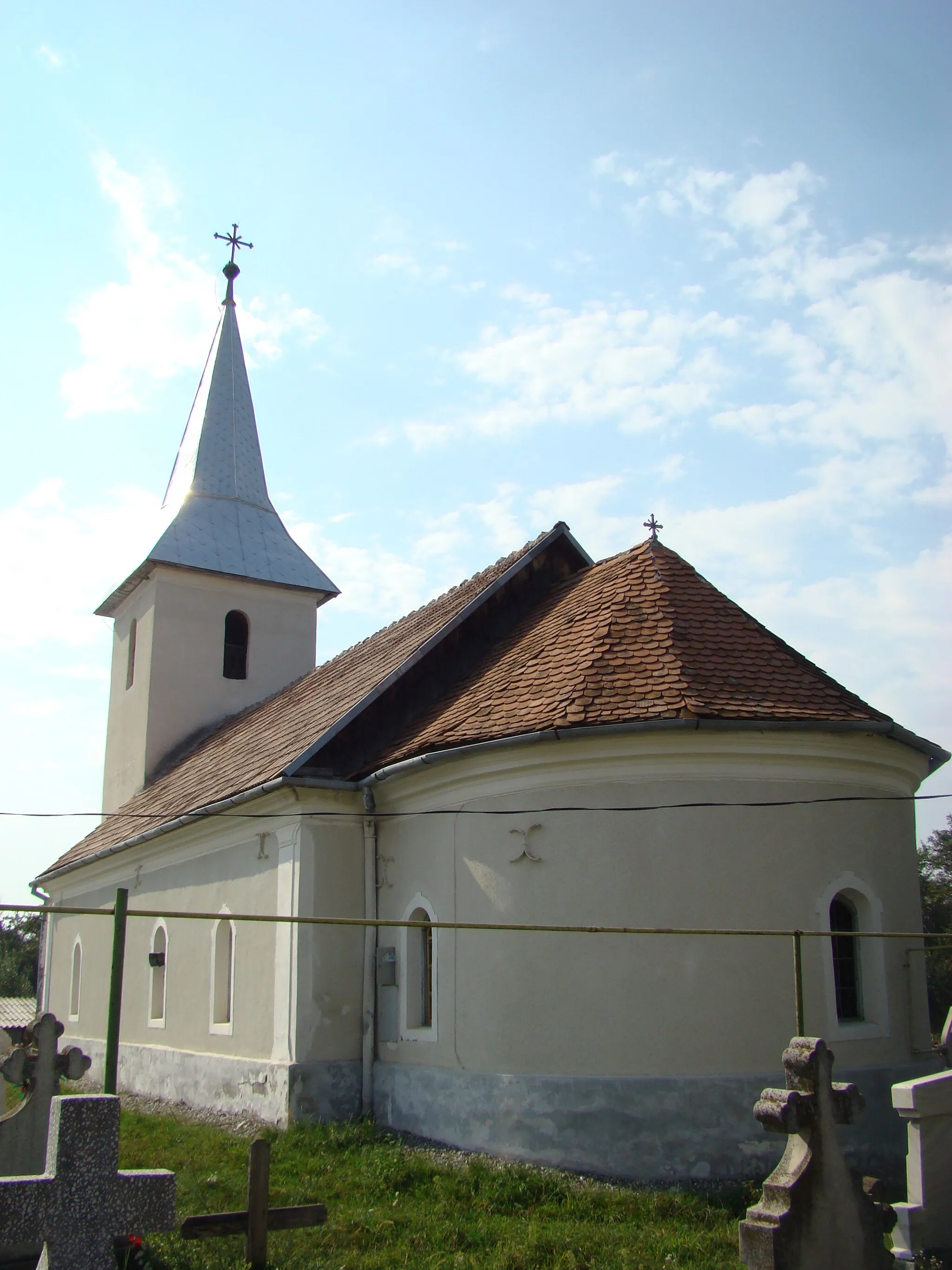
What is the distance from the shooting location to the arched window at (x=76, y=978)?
22891mm

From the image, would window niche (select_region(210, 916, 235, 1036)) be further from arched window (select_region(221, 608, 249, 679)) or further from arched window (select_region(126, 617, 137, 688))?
arched window (select_region(126, 617, 137, 688))

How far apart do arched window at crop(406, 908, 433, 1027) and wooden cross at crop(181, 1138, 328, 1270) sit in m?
5.54

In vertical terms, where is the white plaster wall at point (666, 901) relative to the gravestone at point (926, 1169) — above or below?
above

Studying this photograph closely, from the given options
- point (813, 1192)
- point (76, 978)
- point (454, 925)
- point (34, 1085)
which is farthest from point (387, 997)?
point (76, 978)

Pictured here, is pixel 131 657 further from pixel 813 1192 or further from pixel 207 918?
pixel 813 1192

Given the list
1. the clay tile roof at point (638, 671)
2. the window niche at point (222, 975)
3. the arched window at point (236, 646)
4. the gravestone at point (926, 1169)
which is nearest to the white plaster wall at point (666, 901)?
the clay tile roof at point (638, 671)

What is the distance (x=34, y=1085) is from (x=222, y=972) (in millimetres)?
6037

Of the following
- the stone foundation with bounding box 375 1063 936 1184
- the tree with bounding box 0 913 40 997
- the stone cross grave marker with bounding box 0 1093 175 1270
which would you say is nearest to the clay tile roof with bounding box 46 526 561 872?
the stone foundation with bounding box 375 1063 936 1184

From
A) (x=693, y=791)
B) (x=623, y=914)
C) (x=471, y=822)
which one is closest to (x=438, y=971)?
(x=471, y=822)

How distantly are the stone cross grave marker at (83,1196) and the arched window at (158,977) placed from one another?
40.9 feet

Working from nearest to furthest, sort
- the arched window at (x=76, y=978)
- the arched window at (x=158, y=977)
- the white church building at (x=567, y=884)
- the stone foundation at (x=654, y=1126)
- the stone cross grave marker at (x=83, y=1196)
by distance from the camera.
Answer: the stone cross grave marker at (x=83, y=1196) < the stone foundation at (x=654, y=1126) < the white church building at (x=567, y=884) < the arched window at (x=158, y=977) < the arched window at (x=76, y=978)

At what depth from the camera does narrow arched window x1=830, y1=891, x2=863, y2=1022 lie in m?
11.4

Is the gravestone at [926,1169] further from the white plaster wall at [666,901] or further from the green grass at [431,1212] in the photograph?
the white plaster wall at [666,901]

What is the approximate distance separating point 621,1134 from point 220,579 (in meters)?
15.5
